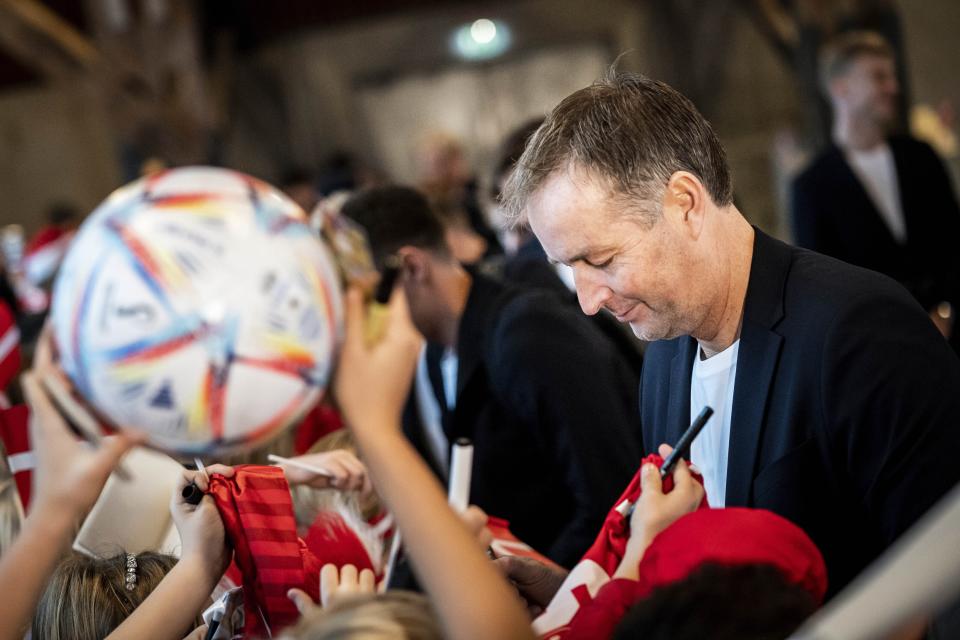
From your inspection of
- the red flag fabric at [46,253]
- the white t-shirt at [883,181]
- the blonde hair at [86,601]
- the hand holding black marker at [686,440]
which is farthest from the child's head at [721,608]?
the red flag fabric at [46,253]

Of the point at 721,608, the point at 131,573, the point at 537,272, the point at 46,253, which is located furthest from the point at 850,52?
the point at 46,253

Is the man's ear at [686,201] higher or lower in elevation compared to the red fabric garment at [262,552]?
higher

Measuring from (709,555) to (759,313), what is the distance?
56cm

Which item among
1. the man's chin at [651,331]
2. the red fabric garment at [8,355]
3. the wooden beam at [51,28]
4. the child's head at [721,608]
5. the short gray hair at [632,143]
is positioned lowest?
the child's head at [721,608]

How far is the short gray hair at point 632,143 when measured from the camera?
1976 mm

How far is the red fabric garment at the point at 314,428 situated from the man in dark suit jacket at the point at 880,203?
79.4 inches

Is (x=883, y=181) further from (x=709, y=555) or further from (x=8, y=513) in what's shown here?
(x=8, y=513)

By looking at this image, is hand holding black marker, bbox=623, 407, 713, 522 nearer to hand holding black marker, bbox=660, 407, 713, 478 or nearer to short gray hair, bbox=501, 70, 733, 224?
hand holding black marker, bbox=660, 407, 713, 478

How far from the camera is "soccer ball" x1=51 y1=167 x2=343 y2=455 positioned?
144cm

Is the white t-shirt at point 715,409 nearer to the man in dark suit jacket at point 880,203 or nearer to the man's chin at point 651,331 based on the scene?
the man's chin at point 651,331

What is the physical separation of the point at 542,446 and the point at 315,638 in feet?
4.86

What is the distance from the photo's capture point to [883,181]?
4.62 m

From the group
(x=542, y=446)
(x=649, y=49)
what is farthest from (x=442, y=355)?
(x=649, y=49)

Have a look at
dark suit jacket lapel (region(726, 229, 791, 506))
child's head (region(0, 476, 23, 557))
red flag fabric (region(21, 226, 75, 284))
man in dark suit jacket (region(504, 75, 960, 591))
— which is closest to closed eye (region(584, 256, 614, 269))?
man in dark suit jacket (region(504, 75, 960, 591))
